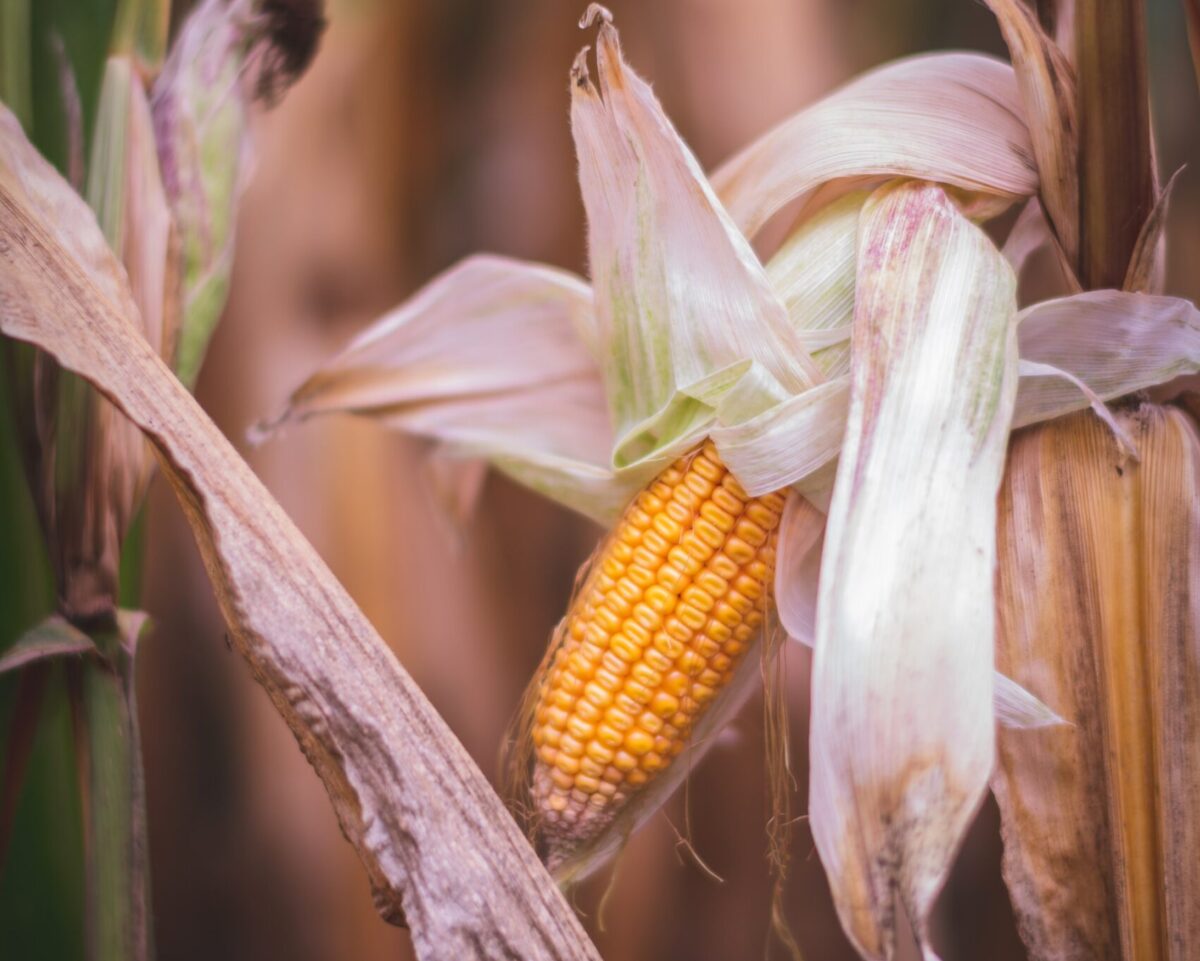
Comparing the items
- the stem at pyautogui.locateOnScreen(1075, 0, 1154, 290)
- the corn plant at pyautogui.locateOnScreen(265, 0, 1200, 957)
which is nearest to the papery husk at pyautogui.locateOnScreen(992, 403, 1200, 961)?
the corn plant at pyautogui.locateOnScreen(265, 0, 1200, 957)

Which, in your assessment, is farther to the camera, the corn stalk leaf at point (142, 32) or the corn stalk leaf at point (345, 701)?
the corn stalk leaf at point (142, 32)

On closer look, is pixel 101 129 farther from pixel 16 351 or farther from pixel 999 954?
pixel 999 954

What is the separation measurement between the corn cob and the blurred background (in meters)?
0.09

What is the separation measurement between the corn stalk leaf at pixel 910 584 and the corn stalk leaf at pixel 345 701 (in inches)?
5.5

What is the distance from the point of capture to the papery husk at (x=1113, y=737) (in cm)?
43

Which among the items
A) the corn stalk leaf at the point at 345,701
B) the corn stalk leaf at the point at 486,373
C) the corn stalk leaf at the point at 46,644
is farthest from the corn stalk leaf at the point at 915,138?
the corn stalk leaf at the point at 46,644

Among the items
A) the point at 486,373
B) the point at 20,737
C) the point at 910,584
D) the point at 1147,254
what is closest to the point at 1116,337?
the point at 1147,254

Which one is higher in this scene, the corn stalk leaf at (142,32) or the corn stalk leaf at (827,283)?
the corn stalk leaf at (142,32)

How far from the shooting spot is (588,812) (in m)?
0.44

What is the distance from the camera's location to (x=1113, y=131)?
44 cm

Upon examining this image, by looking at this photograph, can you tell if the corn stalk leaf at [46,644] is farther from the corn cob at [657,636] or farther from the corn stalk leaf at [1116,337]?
the corn stalk leaf at [1116,337]

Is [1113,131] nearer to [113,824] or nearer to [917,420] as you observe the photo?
[917,420]

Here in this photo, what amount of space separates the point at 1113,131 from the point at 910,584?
0.26 metres

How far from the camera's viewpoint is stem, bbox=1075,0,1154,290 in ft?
1.44
